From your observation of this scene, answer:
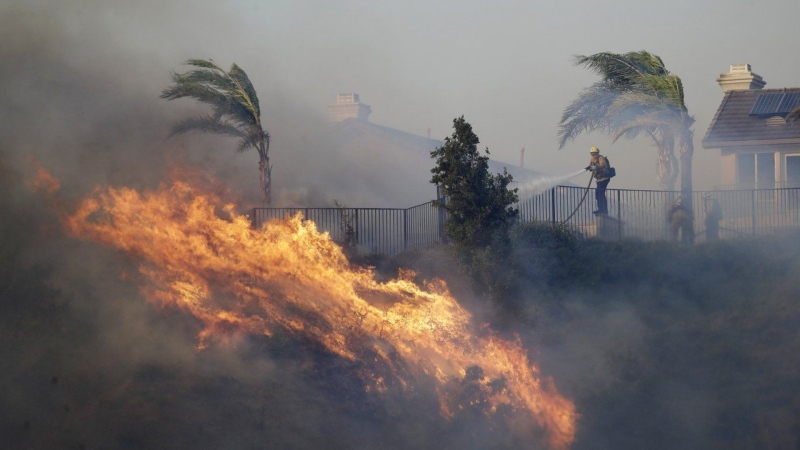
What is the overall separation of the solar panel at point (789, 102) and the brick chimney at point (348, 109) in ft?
72.4

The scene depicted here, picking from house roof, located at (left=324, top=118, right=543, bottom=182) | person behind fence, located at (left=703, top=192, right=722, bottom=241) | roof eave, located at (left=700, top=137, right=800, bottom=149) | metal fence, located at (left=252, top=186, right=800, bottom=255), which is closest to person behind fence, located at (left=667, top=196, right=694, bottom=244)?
metal fence, located at (left=252, top=186, right=800, bottom=255)

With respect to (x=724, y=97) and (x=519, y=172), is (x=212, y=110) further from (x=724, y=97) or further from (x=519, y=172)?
(x=519, y=172)

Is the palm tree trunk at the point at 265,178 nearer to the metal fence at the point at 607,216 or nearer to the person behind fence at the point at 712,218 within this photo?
the metal fence at the point at 607,216

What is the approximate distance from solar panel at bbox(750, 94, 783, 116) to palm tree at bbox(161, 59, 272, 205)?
54.7ft

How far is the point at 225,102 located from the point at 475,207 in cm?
847

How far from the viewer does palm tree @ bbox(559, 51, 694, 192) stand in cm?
1984

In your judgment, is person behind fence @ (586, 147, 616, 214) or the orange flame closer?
the orange flame

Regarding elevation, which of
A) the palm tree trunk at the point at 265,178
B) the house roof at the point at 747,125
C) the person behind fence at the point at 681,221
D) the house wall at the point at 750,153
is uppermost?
the house roof at the point at 747,125

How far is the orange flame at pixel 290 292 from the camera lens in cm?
1407

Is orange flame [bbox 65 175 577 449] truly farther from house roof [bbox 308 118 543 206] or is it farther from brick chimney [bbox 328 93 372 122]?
brick chimney [bbox 328 93 372 122]

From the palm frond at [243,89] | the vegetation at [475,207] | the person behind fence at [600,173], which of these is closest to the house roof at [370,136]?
the palm frond at [243,89]

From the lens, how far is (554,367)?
14.5 meters

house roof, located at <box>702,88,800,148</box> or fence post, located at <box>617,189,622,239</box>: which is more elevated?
house roof, located at <box>702,88,800,148</box>

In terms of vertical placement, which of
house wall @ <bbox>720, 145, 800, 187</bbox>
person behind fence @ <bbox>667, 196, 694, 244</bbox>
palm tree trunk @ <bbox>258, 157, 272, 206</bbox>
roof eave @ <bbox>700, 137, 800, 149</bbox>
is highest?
roof eave @ <bbox>700, 137, 800, 149</bbox>
